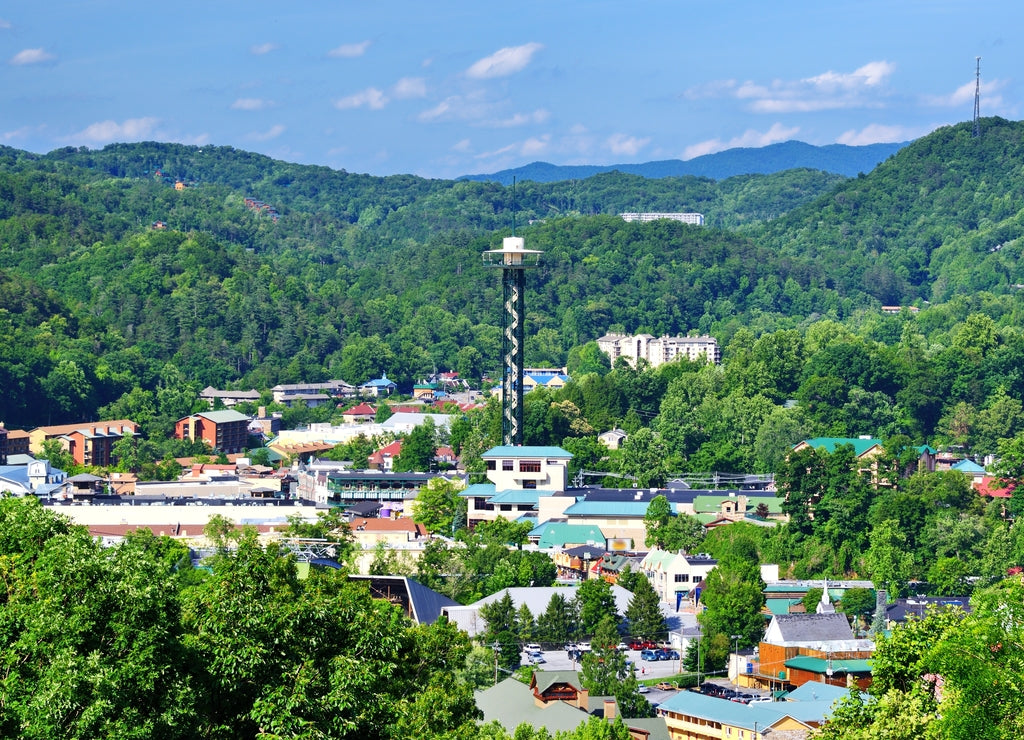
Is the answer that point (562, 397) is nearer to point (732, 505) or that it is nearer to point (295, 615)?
point (732, 505)

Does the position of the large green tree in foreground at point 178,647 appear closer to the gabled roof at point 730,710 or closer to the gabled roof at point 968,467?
the gabled roof at point 730,710

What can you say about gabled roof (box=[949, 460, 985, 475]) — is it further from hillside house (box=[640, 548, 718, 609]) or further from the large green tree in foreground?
the large green tree in foreground

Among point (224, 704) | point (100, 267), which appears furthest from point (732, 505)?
point (100, 267)

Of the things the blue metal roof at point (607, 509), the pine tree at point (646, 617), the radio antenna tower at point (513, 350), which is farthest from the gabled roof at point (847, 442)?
the pine tree at point (646, 617)

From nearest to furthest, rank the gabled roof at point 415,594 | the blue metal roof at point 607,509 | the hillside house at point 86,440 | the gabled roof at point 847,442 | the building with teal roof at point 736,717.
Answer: the building with teal roof at point 736,717 → the gabled roof at point 415,594 → the blue metal roof at point 607,509 → the gabled roof at point 847,442 → the hillside house at point 86,440

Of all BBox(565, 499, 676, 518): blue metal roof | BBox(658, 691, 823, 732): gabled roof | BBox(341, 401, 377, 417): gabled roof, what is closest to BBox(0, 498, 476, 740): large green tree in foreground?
BBox(658, 691, 823, 732): gabled roof

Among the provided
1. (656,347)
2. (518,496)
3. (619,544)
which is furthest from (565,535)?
(656,347)
